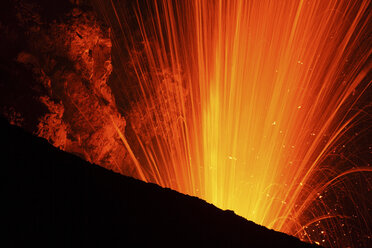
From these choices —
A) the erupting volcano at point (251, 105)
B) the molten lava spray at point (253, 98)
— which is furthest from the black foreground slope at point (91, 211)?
the molten lava spray at point (253, 98)

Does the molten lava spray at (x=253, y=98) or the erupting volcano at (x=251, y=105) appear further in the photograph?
the molten lava spray at (x=253, y=98)

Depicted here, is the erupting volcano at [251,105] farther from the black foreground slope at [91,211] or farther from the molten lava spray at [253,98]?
the black foreground slope at [91,211]

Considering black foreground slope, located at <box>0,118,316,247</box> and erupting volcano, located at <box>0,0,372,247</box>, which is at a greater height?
erupting volcano, located at <box>0,0,372,247</box>

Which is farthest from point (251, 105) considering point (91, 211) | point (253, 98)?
point (91, 211)

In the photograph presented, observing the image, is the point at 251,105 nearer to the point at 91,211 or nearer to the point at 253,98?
the point at 253,98

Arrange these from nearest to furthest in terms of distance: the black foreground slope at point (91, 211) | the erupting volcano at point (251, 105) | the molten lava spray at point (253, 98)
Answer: the black foreground slope at point (91, 211) < the erupting volcano at point (251, 105) < the molten lava spray at point (253, 98)

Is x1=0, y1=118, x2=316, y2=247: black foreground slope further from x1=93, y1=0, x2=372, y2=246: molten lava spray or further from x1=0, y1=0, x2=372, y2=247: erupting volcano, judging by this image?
x1=93, y1=0, x2=372, y2=246: molten lava spray

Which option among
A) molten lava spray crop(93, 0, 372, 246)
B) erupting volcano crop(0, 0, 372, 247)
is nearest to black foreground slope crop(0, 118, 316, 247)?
erupting volcano crop(0, 0, 372, 247)
